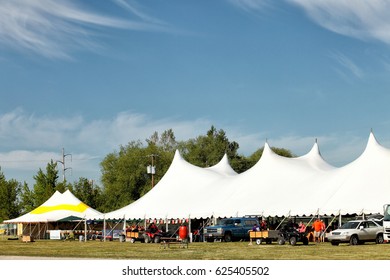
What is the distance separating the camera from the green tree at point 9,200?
9206cm

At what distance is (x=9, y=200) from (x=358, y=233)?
61.0 m

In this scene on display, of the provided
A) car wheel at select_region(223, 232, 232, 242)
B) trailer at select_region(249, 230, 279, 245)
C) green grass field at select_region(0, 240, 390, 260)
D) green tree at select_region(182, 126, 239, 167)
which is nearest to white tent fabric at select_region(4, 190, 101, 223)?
car wheel at select_region(223, 232, 232, 242)

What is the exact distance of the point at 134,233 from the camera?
178 feet

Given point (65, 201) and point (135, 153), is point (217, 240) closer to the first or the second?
point (65, 201)

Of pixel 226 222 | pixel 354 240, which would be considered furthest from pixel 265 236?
pixel 226 222

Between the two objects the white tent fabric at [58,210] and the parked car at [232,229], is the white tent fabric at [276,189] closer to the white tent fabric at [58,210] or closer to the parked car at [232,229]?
the parked car at [232,229]

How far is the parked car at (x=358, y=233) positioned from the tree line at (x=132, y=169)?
5571cm

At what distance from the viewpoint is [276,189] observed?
5212 cm

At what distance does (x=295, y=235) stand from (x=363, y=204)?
223 inches

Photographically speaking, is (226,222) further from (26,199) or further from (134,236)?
(26,199)
